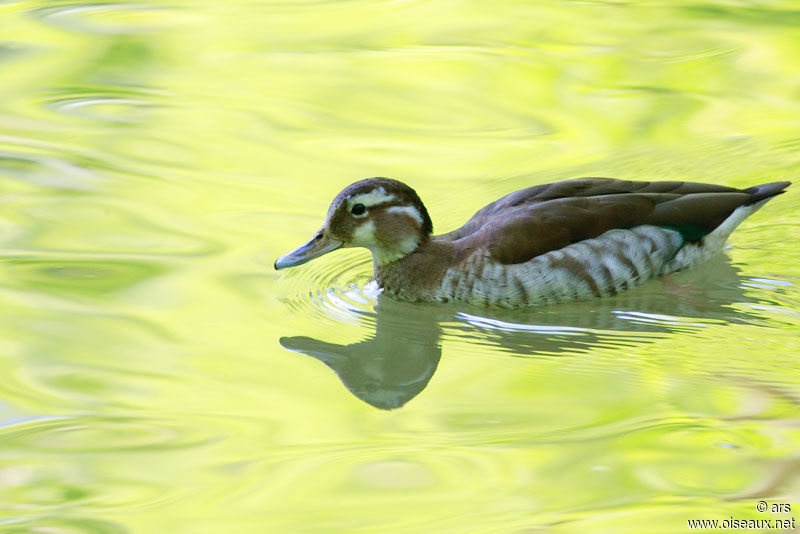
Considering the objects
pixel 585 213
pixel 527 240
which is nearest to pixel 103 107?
pixel 527 240

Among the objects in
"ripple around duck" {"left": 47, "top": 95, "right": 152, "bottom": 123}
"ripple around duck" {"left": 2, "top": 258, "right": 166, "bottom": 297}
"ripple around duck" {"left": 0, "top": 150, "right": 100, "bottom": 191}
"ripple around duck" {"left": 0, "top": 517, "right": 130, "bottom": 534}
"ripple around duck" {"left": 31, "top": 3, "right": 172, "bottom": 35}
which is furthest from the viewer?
"ripple around duck" {"left": 31, "top": 3, "right": 172, "bottom": 35}

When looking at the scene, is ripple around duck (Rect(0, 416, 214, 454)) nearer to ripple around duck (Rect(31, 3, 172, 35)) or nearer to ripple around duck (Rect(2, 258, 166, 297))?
ripple around duck (Rect(2, 258, 166, 297))

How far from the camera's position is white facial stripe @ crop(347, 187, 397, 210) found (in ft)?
29.8

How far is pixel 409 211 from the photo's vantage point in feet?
30.3

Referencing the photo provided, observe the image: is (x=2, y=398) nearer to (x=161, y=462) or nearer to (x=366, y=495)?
(x=161, y=462)

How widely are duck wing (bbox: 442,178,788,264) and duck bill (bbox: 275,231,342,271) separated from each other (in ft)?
3.10

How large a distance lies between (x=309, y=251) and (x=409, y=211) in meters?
0.80

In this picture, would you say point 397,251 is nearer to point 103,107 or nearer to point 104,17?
point 103,107

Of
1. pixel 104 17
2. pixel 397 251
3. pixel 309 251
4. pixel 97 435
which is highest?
pixel 104 17

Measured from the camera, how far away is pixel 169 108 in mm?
12711

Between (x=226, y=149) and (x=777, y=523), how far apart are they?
7.05 metres

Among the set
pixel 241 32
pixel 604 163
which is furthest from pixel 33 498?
pixel 241 32

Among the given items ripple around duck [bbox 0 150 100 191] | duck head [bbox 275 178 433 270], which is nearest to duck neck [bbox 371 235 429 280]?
A: duck head [bbox 275 178 433 270]

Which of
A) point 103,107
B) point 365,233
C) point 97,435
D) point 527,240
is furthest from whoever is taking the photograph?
point 103,107
